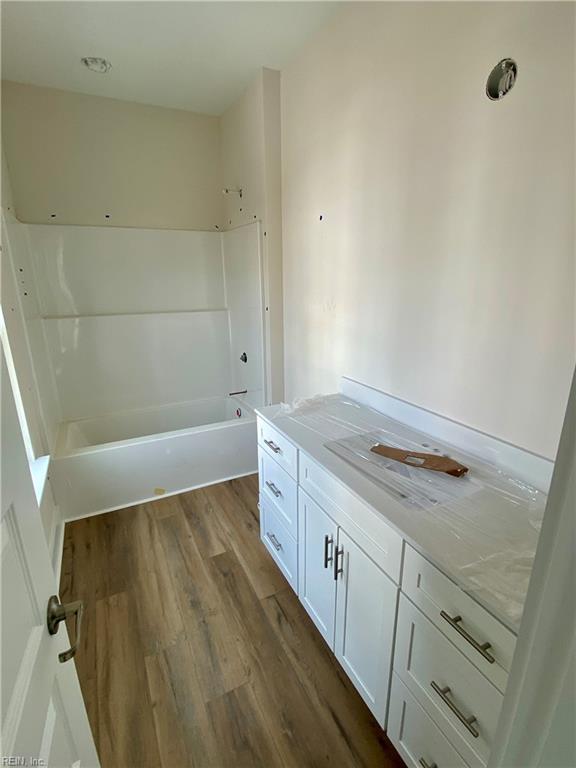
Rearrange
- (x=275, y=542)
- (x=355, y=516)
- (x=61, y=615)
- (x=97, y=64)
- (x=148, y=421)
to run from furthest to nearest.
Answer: (x=148, y=421), (x=97, y=64), (x=275, y=542), (x=355, y=516), (x=61, y=615)

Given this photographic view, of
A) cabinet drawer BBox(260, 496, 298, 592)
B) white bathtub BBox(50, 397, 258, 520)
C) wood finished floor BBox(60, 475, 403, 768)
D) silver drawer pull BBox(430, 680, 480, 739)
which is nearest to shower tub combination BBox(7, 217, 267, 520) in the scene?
white bathtub BBox(50, 397, 258, 520)

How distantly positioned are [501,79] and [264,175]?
1.59 meters

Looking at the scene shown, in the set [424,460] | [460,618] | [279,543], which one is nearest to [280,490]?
[279,543]

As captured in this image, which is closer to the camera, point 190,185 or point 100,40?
point 100,40

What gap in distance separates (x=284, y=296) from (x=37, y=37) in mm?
1881

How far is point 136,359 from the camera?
3143mm

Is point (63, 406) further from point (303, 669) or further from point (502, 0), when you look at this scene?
point (502, 0)

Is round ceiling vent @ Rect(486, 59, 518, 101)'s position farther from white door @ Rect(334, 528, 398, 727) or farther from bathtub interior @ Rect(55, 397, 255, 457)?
bathtub interior @ Rect(55, 397, 255, 457)

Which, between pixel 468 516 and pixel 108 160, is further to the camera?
pixel 108 160

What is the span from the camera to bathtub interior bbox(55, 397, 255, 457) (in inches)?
115

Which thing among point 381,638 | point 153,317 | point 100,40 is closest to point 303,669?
point 381,638

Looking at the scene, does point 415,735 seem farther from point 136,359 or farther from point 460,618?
point 136,359

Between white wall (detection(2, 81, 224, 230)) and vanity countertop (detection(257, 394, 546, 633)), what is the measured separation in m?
2.39

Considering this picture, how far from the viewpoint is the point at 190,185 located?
10.1 feet
